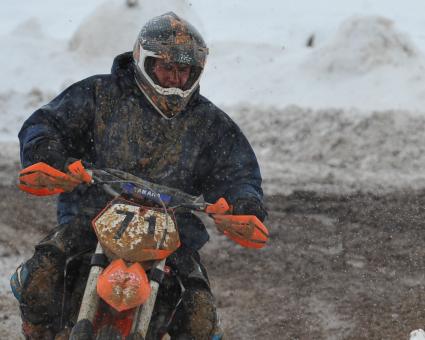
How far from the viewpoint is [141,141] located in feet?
15.0

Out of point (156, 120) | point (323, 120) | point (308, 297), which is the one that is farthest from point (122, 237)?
point (323, 120)

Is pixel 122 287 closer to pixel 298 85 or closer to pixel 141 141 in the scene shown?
pixel 141 141

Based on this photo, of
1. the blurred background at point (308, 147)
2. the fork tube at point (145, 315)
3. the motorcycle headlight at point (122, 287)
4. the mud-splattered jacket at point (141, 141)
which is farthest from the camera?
the blurred background at point (308, 147)

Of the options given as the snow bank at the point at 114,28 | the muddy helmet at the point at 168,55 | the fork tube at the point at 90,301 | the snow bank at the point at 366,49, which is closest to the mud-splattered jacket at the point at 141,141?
the muddy helmet at the point at 168,55

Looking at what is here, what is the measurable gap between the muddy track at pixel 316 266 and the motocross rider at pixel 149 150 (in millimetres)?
2174

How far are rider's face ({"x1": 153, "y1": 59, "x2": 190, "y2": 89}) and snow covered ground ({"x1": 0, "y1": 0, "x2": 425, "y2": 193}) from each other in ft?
18.1

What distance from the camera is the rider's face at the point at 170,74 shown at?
4477mm

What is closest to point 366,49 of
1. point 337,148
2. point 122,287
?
point 337,148

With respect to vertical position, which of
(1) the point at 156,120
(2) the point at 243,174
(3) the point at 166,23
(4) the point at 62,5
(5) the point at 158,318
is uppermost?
(3) the point at 166,23

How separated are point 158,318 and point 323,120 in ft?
25.6

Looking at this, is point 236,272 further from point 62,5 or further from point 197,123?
point 62,5

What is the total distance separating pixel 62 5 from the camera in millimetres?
22844

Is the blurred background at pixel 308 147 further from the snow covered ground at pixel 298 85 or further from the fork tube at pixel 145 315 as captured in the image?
the fork tube at pixel 145 315

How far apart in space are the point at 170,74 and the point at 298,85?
29.3 ft
